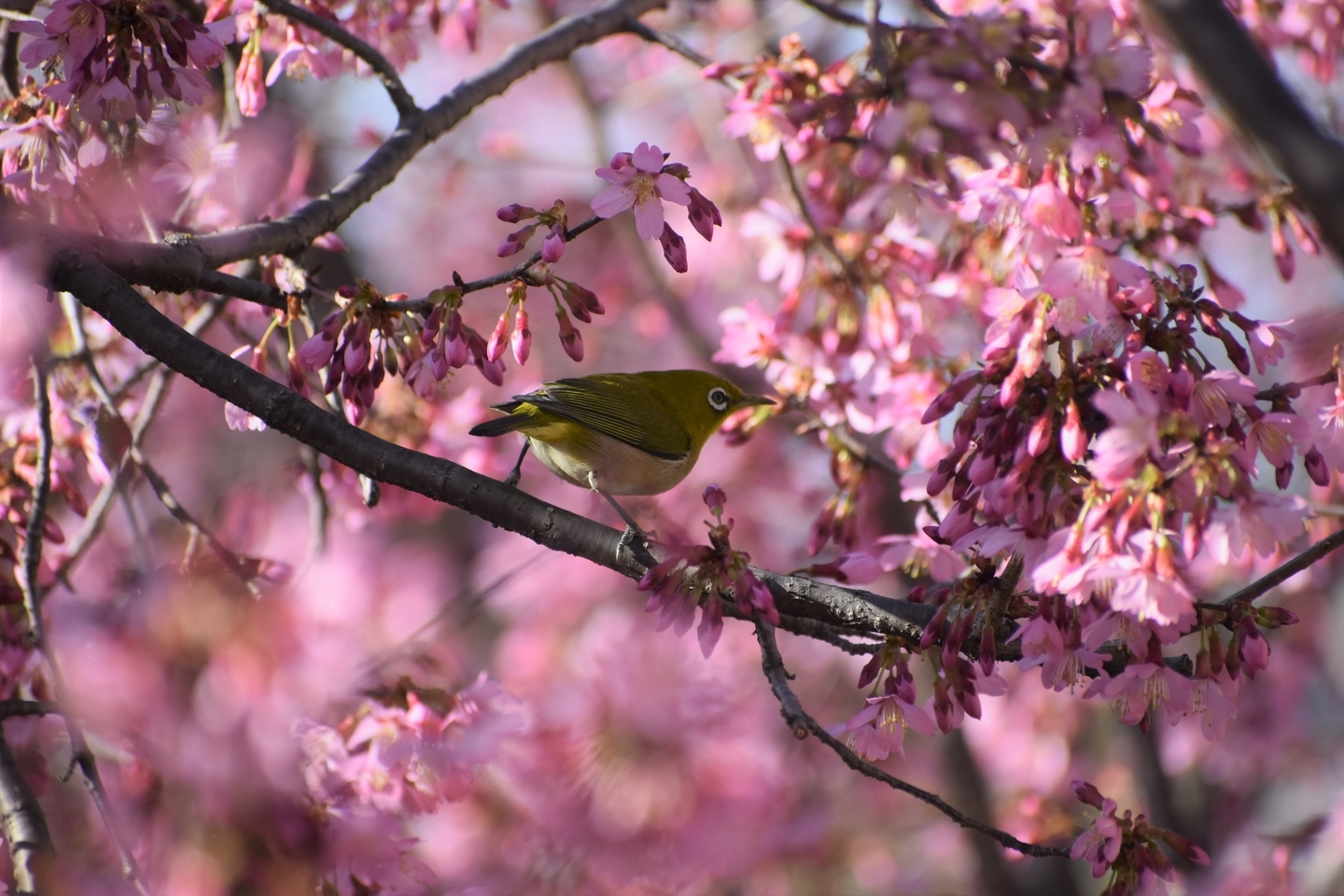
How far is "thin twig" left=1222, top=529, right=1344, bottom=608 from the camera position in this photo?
2197 millimetres

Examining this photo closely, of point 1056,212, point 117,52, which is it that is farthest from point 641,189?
point 117,52

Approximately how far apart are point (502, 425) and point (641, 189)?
Answer: 55.4 inches

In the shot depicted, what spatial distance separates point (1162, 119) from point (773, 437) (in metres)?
3.96

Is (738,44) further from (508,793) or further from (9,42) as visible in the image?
(508,793)

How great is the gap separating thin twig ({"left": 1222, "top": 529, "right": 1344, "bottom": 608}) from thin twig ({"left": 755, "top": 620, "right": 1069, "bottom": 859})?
0.70 metres

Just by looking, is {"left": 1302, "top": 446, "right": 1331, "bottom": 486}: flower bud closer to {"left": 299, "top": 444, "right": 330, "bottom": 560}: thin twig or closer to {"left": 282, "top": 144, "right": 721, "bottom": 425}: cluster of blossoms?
{"left": 282, "top": 144, "right": 721, "bottom": 425}: cluster of blossoms

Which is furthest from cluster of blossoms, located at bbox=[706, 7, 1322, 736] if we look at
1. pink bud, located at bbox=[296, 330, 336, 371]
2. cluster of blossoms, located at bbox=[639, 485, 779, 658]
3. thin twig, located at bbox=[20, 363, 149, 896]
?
thin twig, located at bbox=[20, 363, 149, 896]

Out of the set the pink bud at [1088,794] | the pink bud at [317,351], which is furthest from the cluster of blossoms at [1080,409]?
the pink bud at [317,351]

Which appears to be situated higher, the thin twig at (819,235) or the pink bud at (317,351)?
the thin twig at (819,235)

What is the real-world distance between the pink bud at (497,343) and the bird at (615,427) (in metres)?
1.02

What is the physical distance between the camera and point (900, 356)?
13.1 ft

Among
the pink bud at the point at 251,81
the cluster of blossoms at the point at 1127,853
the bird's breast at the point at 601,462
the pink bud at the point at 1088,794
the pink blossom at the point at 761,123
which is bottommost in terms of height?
the cluster of blossoms at the point at 1127,853

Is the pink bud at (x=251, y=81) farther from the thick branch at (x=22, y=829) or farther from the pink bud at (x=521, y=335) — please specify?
the thick branch at (x=22, y=829)

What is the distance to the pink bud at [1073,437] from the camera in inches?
88.3
